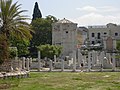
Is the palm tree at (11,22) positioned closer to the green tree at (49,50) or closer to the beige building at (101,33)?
the green tree at (49,50)

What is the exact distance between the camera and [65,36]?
74750 millimetres

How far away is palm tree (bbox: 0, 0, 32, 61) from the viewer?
36531mm

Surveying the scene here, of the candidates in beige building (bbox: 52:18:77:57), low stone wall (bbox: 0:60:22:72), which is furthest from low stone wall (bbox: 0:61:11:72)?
beige building (bbox: 52:18:77:57)

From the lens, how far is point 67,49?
73625 millimetres

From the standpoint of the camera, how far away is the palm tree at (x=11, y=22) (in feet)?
120

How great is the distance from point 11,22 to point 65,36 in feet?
125

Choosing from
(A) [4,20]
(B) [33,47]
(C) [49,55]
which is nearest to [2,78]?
(A) [4,20]

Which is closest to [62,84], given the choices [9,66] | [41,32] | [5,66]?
[5,66]

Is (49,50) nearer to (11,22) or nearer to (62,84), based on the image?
(11,22)

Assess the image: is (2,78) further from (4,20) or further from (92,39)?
(92,39)

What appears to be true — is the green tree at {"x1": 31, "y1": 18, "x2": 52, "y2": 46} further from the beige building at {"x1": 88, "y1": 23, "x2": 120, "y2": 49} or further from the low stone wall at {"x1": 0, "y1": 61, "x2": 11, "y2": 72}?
the low stone wall at {"x1": 0, "y1": 61, "x2": 11, "y2": 72}

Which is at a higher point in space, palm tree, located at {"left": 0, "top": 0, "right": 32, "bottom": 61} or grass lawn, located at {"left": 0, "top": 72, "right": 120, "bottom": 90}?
palm tree, located at {"left": 0, "top": 0, "right": 32, "bottom": 61}

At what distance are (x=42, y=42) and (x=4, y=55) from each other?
159 ft

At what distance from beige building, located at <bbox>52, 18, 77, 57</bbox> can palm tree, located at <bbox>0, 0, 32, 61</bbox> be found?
116 ft
